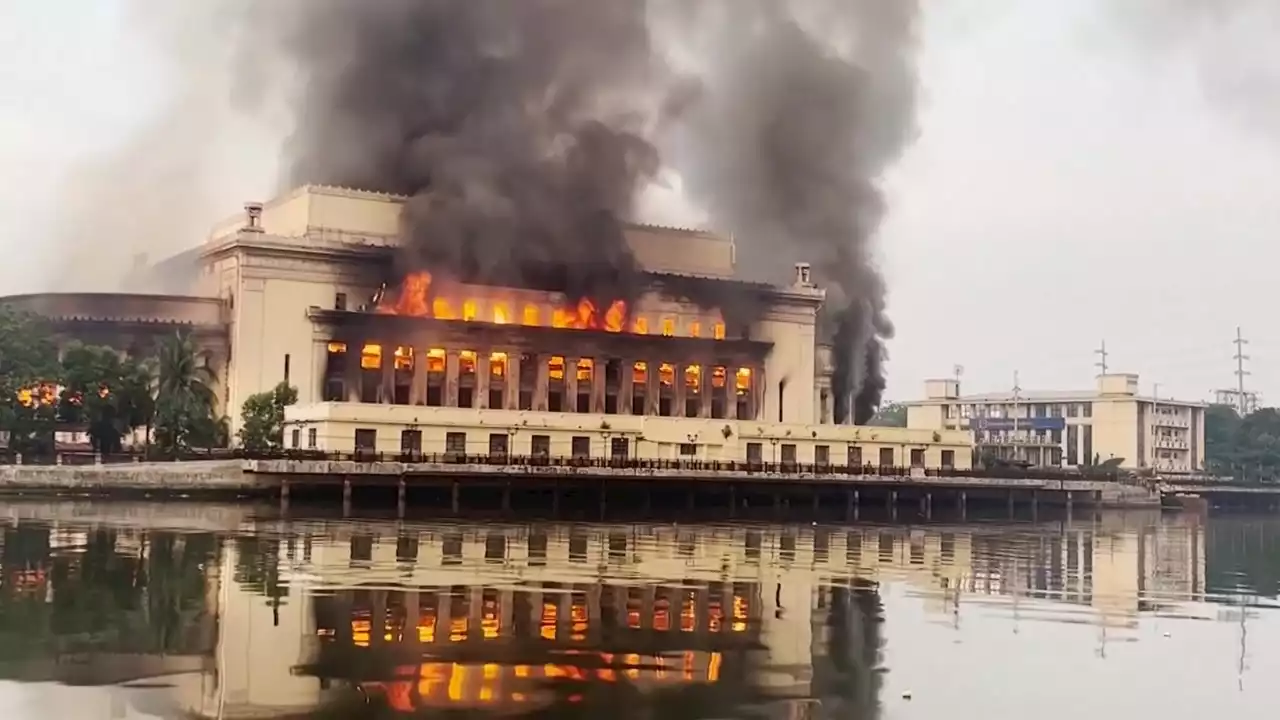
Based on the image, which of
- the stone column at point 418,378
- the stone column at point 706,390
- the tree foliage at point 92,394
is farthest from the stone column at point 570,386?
the tree foliage at point 92,394

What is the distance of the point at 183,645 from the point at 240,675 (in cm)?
348

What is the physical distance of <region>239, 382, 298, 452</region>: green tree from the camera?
95375mm

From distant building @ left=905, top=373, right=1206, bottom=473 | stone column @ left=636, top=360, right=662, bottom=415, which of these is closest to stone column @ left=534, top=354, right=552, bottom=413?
stone column @ left=636, top=360, right=662, bottom=415

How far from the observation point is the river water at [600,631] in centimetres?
2312

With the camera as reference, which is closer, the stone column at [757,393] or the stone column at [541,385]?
the stone column at [541,385]

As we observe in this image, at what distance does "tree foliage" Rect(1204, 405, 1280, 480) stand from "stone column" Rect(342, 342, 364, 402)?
4328 inches

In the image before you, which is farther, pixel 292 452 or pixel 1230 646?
pixel 292 452

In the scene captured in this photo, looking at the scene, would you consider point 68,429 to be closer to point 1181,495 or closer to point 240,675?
point 240,675

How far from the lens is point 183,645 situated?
27.2m

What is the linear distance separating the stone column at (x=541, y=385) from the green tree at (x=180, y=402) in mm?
24561

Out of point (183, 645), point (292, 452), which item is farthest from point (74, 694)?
point (292, 452)

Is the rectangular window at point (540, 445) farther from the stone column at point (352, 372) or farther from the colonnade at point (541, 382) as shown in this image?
the stone column at point (352, 372)

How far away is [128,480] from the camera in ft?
254

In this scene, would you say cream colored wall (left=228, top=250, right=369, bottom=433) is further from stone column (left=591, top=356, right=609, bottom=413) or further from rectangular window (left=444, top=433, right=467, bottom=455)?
stone column (left=591, top=356, right=609, bottom=413)
